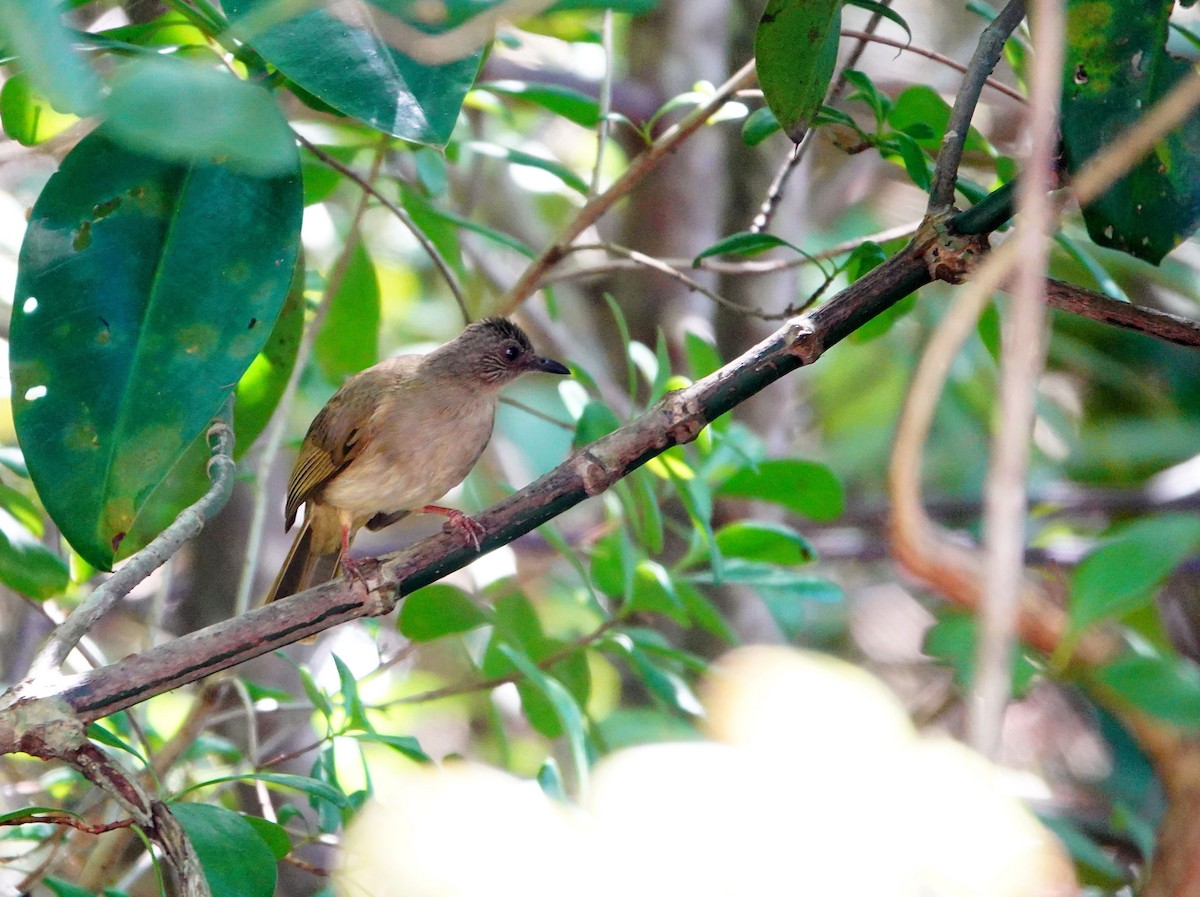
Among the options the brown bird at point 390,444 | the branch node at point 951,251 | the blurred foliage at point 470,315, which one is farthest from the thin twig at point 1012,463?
the brown bird at point 390,444

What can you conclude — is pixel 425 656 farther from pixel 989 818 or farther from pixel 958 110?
pixel 989 818

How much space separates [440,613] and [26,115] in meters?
1.46

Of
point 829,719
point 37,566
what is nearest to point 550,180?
point 37,566

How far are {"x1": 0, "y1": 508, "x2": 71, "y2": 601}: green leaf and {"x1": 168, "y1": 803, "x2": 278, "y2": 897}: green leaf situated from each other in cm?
85

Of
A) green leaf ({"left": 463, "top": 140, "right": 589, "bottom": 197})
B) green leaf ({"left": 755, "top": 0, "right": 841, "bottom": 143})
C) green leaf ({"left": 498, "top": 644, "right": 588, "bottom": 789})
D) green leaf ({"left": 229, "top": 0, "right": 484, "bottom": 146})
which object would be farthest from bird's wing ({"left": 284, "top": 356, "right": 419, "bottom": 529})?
green leaf ({"left": 755, "top": 0, "right": 841, "bottom": 143})

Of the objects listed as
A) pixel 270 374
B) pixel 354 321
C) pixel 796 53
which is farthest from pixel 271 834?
pixel 354 321

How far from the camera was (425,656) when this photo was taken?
20.0ft

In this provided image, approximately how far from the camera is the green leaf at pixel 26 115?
2506mm

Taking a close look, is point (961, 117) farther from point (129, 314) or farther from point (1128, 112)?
point (129, 314)

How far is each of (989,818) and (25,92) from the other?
2.37 m

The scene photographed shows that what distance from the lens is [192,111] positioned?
1667 millimetres

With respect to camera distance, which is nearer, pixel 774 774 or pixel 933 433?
pixel 774 774

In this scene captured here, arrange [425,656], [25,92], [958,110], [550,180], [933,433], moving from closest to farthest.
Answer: [958,110] < [25,92] < [550,180] < [425,656] < [933,433]

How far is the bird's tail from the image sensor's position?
12.6 feet
